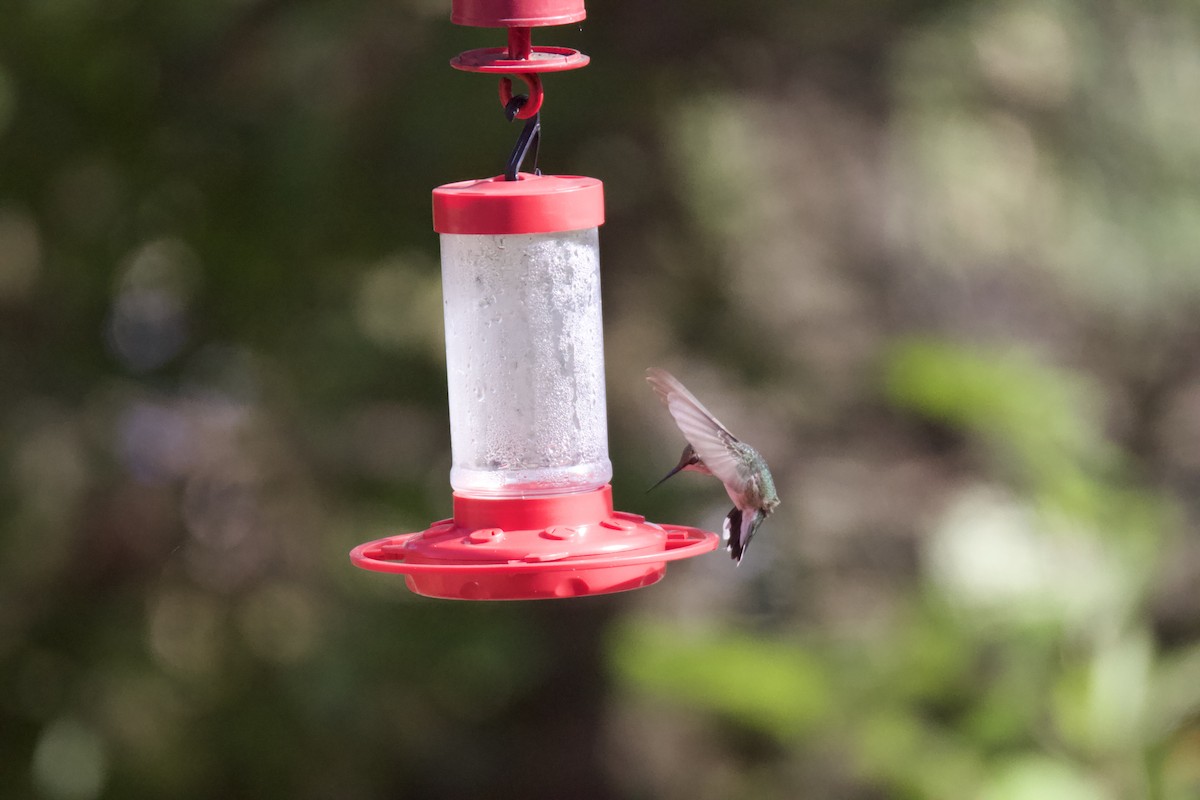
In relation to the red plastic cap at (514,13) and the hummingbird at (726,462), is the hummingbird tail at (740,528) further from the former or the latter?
the red plastic cap at (514,13)

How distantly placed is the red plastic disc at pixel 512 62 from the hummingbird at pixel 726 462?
0.57 m

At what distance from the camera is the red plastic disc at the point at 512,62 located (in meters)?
2.41

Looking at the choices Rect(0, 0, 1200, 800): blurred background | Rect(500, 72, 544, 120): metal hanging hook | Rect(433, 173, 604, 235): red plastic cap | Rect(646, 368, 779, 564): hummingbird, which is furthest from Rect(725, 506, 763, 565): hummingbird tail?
Rect(0, 0, 1200, 800): blurred background

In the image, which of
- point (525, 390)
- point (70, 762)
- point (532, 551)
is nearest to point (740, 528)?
point (525, 390)

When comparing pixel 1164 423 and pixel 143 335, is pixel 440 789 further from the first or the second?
pixel 1164 423

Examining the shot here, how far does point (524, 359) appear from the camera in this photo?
2.89 meters

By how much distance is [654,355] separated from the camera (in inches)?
237

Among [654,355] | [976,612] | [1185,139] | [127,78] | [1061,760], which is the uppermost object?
[127,78]

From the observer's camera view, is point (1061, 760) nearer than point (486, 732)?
Yes

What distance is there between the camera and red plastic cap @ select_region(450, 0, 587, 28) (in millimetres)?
2402

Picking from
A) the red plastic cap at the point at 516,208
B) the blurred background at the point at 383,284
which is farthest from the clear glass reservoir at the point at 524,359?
the blurred background at the point at 383,284

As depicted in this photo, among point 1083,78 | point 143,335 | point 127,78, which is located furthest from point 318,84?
point 1083,78

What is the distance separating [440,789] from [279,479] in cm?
180

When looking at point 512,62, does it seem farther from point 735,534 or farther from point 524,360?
point 735,534
